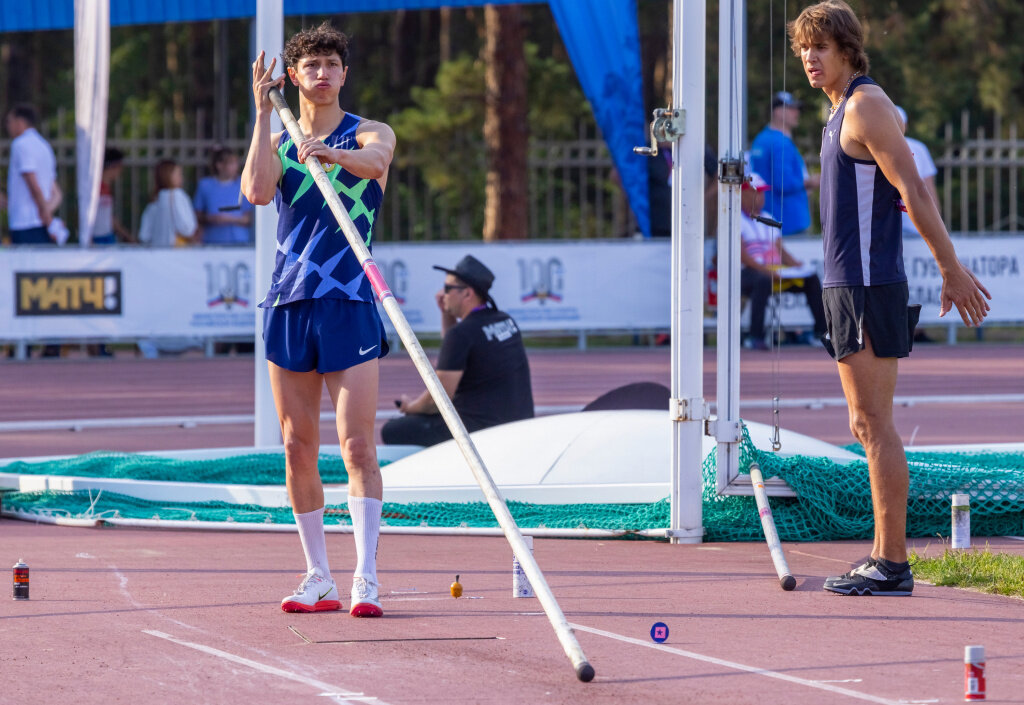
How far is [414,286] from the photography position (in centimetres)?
1777

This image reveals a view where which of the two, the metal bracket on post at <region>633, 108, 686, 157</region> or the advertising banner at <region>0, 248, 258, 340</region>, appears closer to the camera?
the metal bracket on post at <region>633, 108, 686, 157</region>

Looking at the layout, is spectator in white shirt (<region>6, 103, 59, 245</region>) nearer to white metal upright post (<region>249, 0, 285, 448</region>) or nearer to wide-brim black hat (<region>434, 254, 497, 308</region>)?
white metal upright post (<region>249, 0, 285, 448</region>)

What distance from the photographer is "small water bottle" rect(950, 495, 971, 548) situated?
654cm

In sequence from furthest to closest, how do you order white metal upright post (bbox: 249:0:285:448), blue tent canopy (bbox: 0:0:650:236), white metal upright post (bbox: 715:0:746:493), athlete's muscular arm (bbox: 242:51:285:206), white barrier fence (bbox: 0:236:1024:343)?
1. white barrier fence (bbox: 0:236:1024:343)
2. blue tent canopy (bbox: 0:0:650:236)
3. white metal upright post (bbox: 249:0:285:448)
4. white metal upright post (bbox: 715:0:746:493)
5. athlete's muscular arm (bbox: 242:51:285:206)

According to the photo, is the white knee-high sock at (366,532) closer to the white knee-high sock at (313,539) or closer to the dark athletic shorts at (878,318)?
the white knee-high sock at (313,539)

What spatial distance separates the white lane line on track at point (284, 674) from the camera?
4.18 meters

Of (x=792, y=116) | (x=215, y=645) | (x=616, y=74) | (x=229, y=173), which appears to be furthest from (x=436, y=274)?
(x=215, y=645)

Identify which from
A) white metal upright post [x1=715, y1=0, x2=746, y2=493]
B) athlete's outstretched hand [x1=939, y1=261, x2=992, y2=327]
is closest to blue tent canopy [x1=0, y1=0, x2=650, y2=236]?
white metal upright post [x1=715, y1=0, x2=746, y2=493]

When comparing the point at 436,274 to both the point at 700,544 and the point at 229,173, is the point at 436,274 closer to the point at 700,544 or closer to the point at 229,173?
the point at 229,173

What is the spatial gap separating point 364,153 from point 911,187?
182cm

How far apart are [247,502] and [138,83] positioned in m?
35.4

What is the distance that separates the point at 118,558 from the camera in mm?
6602

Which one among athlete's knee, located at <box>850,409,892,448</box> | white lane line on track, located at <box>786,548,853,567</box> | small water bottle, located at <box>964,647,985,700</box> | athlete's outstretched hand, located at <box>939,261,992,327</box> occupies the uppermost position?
athlete's outstretched hand, located at <box>939,261,992,327</box>

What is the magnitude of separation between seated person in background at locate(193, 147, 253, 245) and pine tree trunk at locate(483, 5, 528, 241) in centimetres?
691
